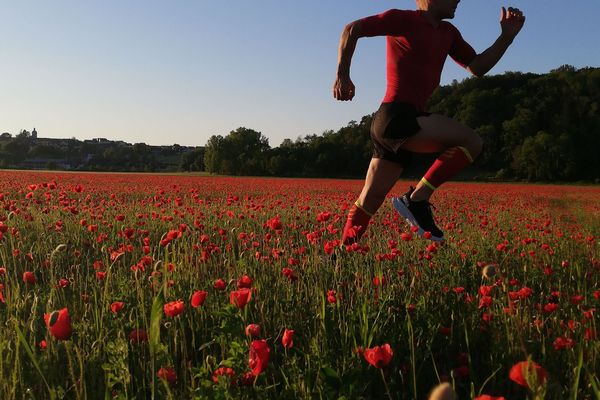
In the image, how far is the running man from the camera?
3730 millimetres

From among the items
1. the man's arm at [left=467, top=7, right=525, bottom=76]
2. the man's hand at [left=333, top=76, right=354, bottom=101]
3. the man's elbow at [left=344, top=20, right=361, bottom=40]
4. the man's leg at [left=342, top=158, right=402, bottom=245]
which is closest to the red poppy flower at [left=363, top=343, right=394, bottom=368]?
the man's hand at [left=333, top=76, right=354, bottom=101]

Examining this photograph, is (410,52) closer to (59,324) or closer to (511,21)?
(511,21)

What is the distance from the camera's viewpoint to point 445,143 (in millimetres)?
3846

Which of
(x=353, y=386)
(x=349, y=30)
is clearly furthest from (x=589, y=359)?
(x=349, y=30)

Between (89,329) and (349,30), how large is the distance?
8.24 feet

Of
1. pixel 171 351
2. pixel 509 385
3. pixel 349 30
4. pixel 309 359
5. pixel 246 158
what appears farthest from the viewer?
pixel 246 158

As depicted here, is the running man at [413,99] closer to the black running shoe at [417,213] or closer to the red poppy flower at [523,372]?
the black running shoe at [417,213]

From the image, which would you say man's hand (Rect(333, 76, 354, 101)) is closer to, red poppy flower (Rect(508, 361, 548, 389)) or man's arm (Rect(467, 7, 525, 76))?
man's arm (Rect(467, 7, 525, 76))

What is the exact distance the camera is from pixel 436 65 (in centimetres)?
Result: 398

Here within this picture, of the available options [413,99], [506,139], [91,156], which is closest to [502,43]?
[413,99]

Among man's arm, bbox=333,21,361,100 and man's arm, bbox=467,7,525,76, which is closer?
man's arm, bbox=333,21,361,100

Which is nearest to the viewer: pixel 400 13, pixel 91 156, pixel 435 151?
pixel 400 13

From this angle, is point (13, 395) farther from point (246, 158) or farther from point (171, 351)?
point (246, 158)

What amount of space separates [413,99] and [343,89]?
1.99 feet
